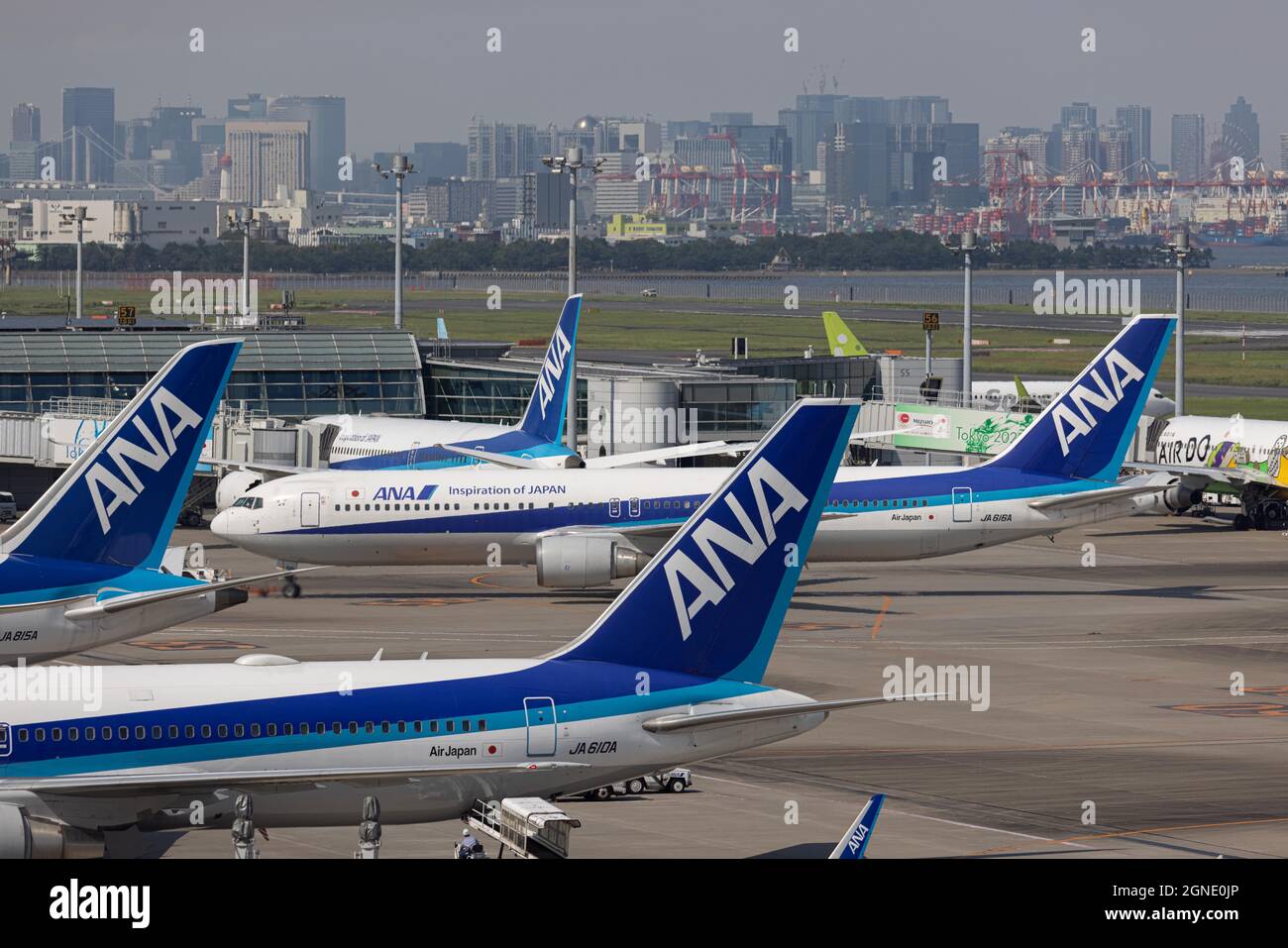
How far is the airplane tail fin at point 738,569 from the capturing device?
A: 2783 centimetres

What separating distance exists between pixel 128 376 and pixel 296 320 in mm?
33473

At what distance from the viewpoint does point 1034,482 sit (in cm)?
6675

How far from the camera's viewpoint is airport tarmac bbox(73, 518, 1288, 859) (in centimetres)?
3403

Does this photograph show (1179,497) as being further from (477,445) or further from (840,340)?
(840,340)

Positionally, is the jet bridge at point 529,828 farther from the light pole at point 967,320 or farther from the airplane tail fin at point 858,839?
the light pole at point 967,320

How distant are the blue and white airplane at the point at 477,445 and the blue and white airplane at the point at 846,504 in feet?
34.3

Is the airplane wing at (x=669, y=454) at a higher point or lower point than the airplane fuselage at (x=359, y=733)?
lower

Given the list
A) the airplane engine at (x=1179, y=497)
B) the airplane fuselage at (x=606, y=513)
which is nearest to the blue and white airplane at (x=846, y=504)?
the airplane fuselage at (x=606, y=513)

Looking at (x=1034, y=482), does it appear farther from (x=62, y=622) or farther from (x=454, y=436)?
(x=62, y=622)

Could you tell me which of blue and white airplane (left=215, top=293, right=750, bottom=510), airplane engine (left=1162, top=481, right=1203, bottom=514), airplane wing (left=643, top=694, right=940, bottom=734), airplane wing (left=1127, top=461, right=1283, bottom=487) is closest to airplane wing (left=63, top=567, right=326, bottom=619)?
airplane wing (left=643, top=694, right=940, bottom=734)

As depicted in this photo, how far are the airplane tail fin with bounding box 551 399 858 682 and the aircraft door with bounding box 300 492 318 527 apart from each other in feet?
130

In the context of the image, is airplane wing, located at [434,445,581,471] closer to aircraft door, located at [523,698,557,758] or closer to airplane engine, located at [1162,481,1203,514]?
airplane engine, located at [1162,481,1203,514]
